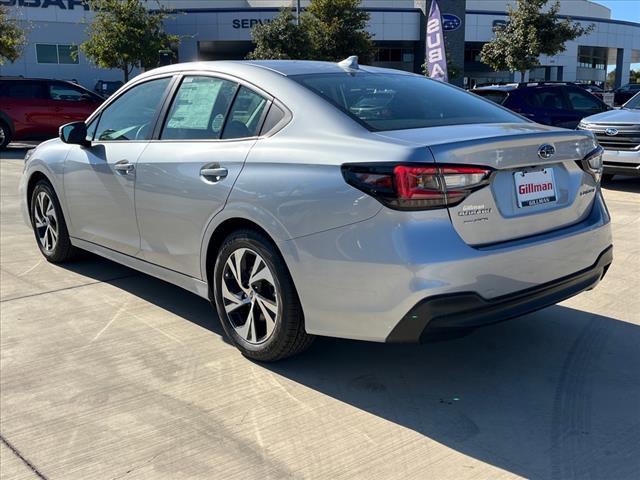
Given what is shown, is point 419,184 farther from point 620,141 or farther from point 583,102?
point 583,102

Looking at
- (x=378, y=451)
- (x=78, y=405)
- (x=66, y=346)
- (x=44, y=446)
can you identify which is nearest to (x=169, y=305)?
(x=66, y=346)

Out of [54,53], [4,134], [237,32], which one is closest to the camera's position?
[4,134]

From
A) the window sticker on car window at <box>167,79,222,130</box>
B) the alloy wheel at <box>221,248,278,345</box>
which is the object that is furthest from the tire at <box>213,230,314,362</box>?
the window sticker on car window at <box>167,79,222,130</box>

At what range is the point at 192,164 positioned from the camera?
3.75 metres

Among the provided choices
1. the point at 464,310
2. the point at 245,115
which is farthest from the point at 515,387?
the point at 245,115

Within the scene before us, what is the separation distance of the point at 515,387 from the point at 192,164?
219cm

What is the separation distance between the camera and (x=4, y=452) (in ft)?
9.30

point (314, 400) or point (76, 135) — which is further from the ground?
point (76, 135)

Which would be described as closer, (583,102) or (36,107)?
(583,102)

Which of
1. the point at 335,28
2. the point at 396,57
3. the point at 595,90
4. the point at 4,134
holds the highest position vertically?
the point at 396,57

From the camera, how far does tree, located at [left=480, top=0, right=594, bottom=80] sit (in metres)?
21.8

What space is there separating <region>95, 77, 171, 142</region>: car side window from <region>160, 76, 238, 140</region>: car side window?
8.4 inches

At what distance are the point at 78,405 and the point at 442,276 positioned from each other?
1942 mm

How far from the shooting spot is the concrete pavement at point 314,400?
271 cm
